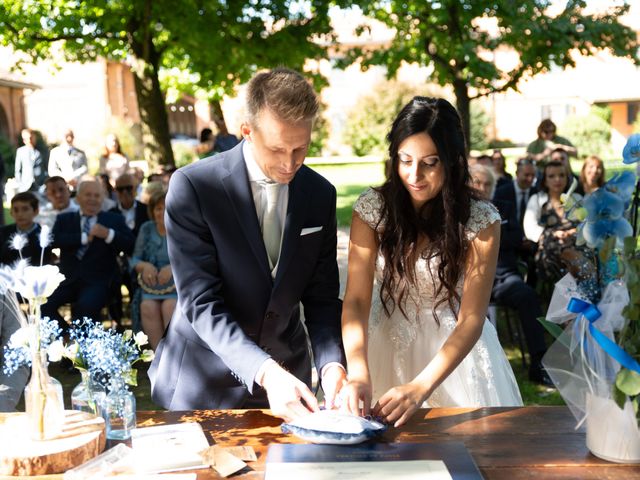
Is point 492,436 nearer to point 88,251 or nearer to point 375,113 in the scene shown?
point 88,251

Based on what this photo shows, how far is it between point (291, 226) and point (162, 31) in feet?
34.2

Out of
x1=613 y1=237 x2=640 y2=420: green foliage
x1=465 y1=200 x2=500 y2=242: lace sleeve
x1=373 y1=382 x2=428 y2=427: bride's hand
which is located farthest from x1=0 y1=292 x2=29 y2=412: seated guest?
x1=613 y1=237 x2=640 y2=420: green foliage

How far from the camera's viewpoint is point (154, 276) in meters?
6.25

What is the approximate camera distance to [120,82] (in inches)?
1487

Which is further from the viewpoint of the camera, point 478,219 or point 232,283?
point 478,219

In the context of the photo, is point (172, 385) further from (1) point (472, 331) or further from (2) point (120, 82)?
(2) point (120, 82)

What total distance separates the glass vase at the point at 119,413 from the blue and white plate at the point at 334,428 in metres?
0.42

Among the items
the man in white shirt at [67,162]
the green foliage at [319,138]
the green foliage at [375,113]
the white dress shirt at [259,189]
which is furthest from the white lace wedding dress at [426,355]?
the green foliage at [375,113]

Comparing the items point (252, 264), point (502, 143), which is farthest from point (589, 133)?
point (252, 264)

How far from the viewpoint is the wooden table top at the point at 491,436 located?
6.30ft

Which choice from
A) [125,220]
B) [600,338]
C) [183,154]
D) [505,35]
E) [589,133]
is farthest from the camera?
[589,133]

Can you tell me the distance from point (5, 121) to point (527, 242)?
1022 inches

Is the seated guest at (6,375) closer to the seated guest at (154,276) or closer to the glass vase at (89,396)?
the glass vase at (89,396)

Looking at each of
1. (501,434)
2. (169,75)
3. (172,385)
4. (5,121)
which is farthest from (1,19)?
(5,121)
